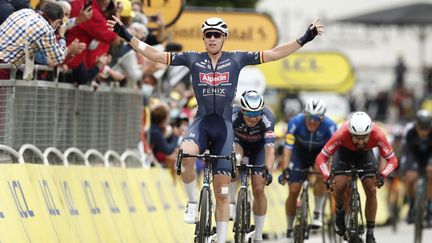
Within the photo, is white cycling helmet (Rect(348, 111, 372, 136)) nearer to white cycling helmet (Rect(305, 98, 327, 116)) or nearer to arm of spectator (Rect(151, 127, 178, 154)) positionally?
white cycling helmet (Rect(305, 98, 327, 116))

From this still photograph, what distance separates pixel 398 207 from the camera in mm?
27078

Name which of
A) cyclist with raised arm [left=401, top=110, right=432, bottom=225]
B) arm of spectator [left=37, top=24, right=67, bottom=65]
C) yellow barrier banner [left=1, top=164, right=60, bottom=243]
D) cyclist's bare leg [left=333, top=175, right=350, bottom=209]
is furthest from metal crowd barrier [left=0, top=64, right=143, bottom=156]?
cyclist with raised arm [left=401, top=110, right=432, bottom=225]

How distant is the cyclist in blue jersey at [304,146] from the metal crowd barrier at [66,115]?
2.37 metres

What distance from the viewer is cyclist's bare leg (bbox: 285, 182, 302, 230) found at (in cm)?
1912

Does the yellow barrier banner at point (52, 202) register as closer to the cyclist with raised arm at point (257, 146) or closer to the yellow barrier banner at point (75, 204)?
the yellow barrier banner at point (75, 204)

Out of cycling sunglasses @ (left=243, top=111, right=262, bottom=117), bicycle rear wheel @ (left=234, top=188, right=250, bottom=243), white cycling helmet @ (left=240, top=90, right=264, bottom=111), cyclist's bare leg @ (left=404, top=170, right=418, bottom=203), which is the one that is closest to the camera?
bicycle rear wheel @ (left=234, top=188, right=250, bottom=243)

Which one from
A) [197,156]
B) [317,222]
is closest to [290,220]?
[317,222]

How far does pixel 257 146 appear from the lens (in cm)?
1783

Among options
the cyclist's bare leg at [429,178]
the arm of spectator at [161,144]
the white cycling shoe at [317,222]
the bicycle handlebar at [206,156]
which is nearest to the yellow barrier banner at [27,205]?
the bicycle handlebar at [206,156]

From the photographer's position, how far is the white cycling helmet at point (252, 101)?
55.2 feet

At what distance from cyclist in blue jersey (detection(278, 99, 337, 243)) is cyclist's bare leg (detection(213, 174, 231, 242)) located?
11.8 feet

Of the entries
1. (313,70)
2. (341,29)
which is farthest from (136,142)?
(341,29)

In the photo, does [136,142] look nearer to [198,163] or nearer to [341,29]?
[198,163]

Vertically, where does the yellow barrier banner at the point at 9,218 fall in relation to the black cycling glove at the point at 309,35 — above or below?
below
